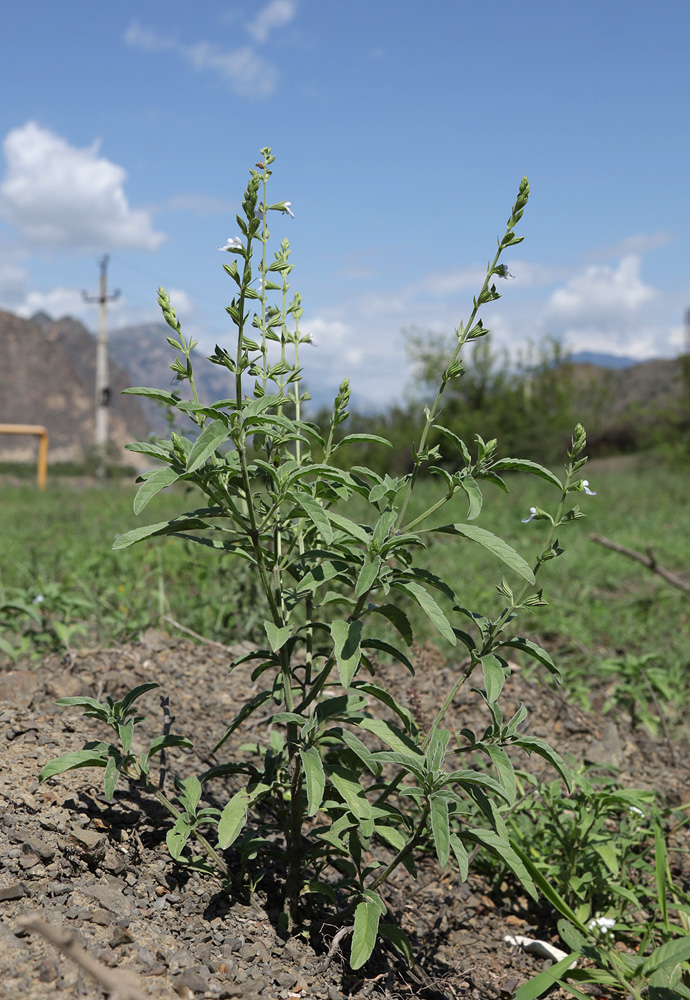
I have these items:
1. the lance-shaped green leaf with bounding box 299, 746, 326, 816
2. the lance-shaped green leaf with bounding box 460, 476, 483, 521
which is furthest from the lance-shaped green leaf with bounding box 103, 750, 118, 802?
the lance-shaped green leaf with bounding box 460, 476, 483, 521

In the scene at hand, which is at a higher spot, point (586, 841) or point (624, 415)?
point (624, 415)

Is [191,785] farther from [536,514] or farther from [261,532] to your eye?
Result: [536,514]

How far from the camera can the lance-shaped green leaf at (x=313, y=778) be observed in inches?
52.3

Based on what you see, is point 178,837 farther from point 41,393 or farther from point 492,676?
point 41,393

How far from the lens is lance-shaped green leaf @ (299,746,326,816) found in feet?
4.36

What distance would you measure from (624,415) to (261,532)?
2024 centimetres

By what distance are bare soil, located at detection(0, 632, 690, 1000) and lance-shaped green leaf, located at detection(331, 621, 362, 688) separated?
0.57 m

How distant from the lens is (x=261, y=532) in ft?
5.16

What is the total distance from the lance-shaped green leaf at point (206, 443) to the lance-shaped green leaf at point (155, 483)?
8cm

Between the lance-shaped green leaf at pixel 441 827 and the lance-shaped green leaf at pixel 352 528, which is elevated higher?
the lance-shaped green leaf at pixel 352 528

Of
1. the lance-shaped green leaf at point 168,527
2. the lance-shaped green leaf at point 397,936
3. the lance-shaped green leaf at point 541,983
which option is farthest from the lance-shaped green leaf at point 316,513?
the lance-shaped green leaf at point 541,983

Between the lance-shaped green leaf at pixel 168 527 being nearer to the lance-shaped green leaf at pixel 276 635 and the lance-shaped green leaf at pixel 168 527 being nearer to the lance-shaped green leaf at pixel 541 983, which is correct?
the lance-shaped green leaf at pixel 276 635

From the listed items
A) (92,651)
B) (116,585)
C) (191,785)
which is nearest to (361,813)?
(191,785)

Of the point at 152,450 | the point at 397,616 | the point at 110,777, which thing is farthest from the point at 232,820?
the point at 152,450
